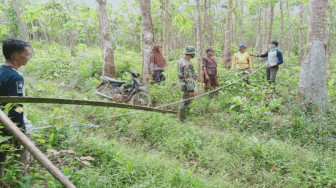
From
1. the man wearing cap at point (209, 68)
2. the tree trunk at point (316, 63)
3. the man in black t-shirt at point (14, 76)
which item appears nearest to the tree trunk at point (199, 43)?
the man wearing cap at point (209, 68)

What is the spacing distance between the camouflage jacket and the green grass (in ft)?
2.77

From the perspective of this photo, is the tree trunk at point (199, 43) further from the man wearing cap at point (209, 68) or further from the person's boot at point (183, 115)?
the person's boot at point (183, 115)

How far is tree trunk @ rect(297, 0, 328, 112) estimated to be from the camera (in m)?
4.46

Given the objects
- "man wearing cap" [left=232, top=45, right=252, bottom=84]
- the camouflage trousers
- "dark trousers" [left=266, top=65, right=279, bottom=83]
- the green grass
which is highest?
"man wearing cap" [left=232, top=45, right=252, bottom=84]

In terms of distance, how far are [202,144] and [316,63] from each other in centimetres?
308

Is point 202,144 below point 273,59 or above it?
below

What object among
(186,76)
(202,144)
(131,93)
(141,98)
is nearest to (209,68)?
(186,76)

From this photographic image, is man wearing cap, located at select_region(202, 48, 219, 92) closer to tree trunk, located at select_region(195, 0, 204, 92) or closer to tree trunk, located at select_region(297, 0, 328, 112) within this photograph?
tree trunk, located at select_region(195, 0, 204, 92)

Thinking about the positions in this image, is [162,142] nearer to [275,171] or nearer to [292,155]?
[275,171]

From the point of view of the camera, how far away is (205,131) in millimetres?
4430

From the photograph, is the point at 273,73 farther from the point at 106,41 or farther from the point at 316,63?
the point at 106,41

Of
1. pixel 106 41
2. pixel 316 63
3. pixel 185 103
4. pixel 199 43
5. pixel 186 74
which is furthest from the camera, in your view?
pixel 106 41

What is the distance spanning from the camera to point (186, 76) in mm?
4859

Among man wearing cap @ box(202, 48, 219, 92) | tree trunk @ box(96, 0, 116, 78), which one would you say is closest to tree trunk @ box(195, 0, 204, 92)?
man wearing cap @ box(202, 48, 219, 92)
